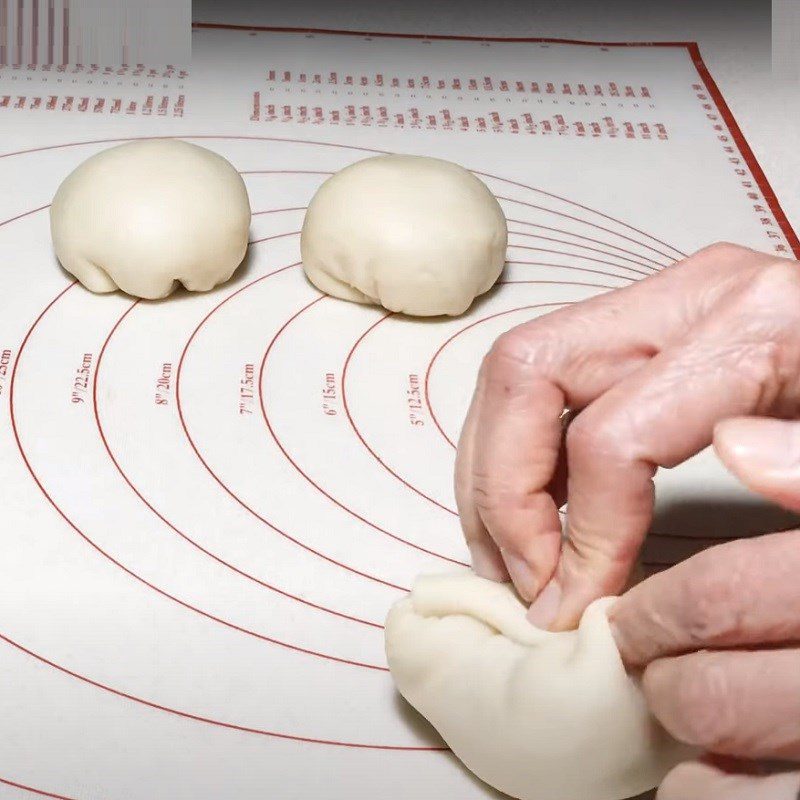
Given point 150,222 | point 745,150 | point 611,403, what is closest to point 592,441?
point 611,403

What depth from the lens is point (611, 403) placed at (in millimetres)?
1089

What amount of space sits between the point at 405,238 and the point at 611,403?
2.48 ft

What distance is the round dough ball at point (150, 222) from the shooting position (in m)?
1.77

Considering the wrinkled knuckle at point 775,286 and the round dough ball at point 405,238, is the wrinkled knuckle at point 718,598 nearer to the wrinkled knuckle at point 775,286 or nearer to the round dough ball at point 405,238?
the wrinkled knuckle at point 775,286

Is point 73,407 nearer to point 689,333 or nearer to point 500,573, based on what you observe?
point 500,573

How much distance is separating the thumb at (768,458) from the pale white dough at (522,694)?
0.82 feet

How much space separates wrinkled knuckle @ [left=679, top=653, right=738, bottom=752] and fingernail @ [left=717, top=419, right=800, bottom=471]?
0.59 feet

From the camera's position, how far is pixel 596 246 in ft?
6.78

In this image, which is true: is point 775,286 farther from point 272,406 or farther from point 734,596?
point 272,406

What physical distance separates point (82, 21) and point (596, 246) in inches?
48.7

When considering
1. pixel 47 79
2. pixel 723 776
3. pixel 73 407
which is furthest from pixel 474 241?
pixel 47 79

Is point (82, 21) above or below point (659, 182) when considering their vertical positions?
above

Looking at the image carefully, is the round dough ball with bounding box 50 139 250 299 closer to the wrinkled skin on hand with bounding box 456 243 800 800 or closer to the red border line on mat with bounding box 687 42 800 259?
the wrinkled skin on hand with bounding box 456 243 800 800

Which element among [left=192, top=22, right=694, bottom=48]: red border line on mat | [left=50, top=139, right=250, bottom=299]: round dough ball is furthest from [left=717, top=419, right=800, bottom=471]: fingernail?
[left=192, top=22, right=694, bottom=48]: red border line on mat
